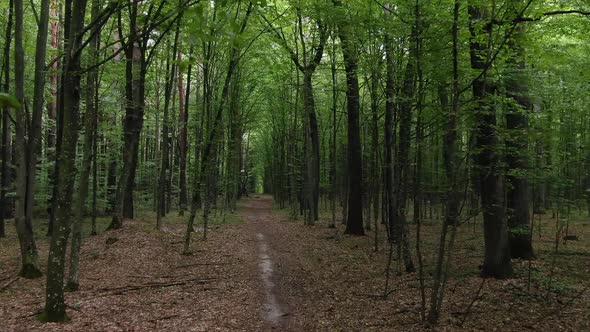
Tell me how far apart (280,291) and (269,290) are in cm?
25

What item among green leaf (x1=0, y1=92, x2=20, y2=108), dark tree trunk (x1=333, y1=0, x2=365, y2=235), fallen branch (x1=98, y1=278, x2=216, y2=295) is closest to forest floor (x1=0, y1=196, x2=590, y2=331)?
fallen branch (x1=98, y1=278, x2=216, y2=295)

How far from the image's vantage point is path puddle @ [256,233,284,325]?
7.09m

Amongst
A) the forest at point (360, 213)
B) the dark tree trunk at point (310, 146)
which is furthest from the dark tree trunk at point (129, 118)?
the dark tree trunk at point (310, 146)

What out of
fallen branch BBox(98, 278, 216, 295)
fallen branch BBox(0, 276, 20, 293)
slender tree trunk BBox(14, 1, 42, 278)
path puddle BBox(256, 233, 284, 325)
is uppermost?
slender tree trunk BBox(14, 1, 42, 278)

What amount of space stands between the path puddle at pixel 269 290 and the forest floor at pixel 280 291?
0.09ft

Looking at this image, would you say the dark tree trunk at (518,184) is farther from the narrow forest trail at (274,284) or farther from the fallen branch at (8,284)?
the fallen branch at (8,284)

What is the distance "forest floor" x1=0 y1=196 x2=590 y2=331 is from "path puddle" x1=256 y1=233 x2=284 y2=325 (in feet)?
0.09

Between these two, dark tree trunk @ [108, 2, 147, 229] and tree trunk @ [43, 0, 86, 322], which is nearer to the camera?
tree trunk @ [43, 0, 86, 322]

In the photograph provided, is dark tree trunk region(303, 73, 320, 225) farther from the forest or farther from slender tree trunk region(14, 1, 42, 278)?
slender tree trunk region(14, 1, 42, 278)

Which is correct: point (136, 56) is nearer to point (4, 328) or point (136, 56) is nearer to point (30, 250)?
point (30, 250)

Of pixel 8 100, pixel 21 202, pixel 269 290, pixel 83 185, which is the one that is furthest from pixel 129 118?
pixel 8 100

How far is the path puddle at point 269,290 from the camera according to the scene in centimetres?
709

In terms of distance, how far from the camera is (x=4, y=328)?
5.79 metres

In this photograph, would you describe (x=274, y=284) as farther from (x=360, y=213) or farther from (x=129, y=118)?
(x=129, y=118)
